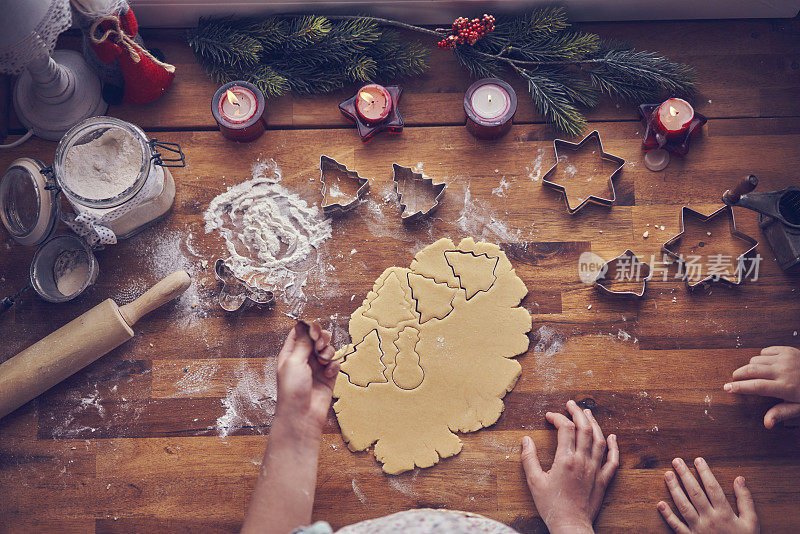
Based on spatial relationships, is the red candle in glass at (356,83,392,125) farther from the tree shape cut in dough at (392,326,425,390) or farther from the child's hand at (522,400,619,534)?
the child's hand at (522,400,619,534)

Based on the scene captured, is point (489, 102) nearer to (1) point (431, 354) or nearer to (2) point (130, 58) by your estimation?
(1) point (431, 354)

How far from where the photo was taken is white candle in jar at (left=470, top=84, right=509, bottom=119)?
125 cm

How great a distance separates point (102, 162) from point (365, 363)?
0.72 m

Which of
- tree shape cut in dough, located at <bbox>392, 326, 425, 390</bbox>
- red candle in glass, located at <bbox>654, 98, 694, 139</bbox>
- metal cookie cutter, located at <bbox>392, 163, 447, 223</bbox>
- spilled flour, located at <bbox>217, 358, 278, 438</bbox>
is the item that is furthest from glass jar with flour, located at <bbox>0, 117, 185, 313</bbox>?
red candle in glass, located at <bbox>654, 98, 694, 139</bbox>

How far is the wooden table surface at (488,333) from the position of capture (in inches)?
47.9

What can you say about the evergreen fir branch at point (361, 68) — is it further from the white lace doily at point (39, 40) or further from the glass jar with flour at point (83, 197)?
the white lace doily at point (39, 40)

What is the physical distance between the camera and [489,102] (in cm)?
125

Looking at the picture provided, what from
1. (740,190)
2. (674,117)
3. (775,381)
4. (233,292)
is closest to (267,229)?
(233,292)

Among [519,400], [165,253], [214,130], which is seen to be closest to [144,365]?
[165,253]

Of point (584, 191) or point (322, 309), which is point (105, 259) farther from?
point (584, 191)

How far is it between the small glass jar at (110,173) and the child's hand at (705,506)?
1.31 meters

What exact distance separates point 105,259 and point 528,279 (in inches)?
39.5

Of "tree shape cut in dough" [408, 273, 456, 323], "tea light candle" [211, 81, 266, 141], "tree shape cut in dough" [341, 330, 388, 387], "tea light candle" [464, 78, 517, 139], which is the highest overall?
"tea light candle" [464, 78, 517, 139]

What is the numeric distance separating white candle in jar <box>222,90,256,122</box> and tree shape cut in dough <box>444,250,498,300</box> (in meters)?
0.57
